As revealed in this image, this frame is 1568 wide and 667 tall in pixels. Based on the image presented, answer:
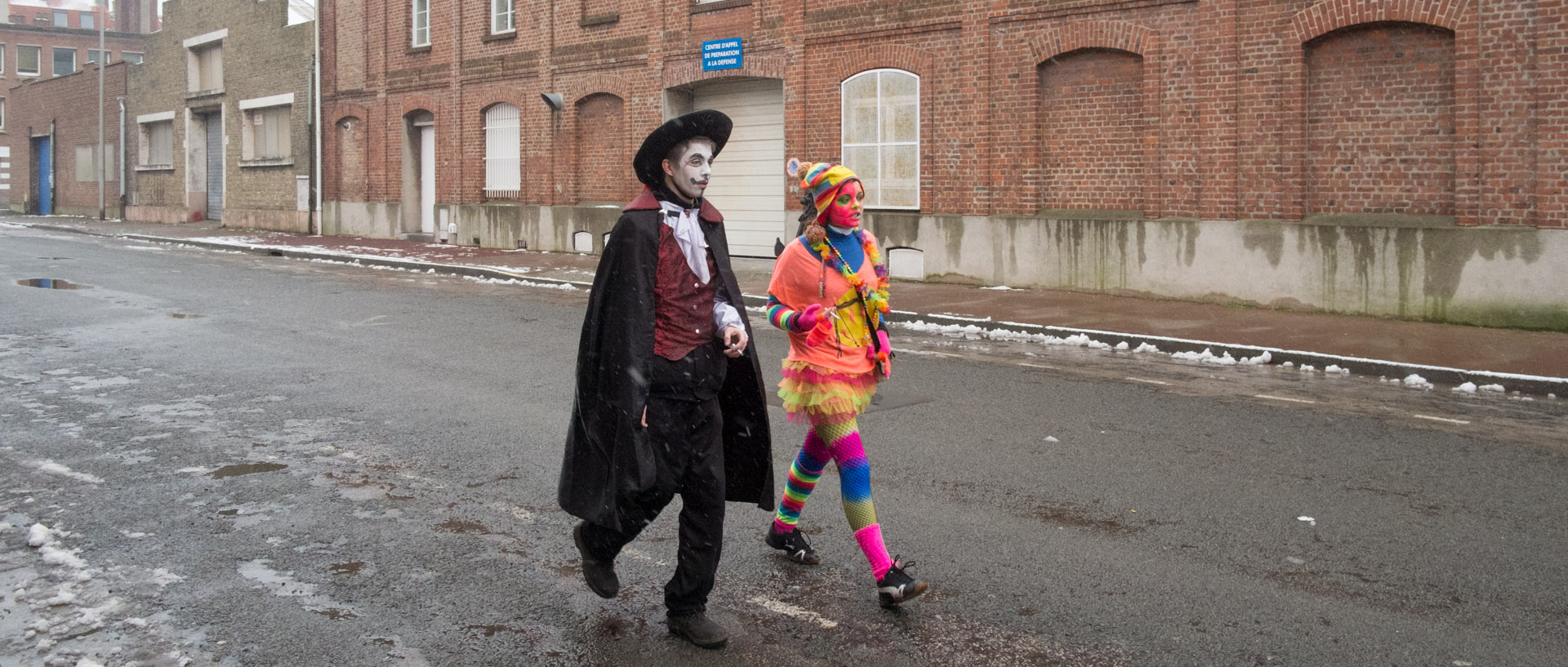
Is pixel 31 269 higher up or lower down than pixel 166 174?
lower down

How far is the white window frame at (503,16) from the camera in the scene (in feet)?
85.9

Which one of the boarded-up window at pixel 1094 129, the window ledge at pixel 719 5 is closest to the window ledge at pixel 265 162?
the window ledge at pixel 719 5

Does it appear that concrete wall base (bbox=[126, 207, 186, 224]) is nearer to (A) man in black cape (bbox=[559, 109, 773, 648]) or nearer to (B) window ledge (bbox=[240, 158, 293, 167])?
(B) window ledge (bbox=[240, 158, 293, 167])

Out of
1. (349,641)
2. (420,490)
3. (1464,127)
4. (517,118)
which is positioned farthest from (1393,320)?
(517,118)

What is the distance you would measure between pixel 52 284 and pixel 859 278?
1554 cm

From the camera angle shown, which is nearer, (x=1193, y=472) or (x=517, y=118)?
(x=1193, y=472)

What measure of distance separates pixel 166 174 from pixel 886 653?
137ft

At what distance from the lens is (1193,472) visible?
6754mm

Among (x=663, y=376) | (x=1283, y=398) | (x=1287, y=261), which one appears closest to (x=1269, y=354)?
(x=1283, y=398)

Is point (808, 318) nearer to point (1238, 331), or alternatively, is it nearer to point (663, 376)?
point (663, 376)

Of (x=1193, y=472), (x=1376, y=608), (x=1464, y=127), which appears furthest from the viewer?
(x=1464, y=127)

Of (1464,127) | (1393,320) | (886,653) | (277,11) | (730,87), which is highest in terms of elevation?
(277,11)

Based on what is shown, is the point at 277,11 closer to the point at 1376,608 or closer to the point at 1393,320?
the point at 1393,320

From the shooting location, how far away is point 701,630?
13.8 feet
